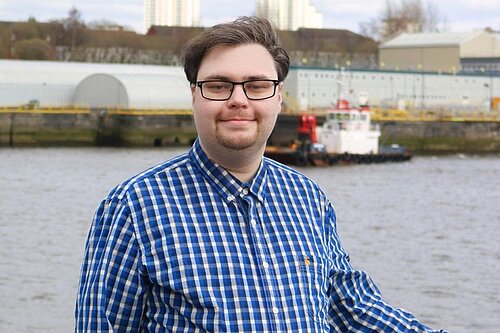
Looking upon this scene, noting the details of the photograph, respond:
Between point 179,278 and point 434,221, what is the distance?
2389cm

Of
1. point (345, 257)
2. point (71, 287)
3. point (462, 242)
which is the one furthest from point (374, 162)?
point (345, 257)

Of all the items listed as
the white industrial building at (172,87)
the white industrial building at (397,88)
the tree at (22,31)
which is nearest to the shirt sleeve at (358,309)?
the white industrial building at (172,87)

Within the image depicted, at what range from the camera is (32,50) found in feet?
271

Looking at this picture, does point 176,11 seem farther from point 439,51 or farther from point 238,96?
point 238,96

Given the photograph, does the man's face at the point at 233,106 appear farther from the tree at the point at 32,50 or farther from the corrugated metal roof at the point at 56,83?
the tree at the point at 32,50

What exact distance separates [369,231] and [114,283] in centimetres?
2103

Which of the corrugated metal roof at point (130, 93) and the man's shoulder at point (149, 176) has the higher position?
the man's shoulder at point (149, 176)

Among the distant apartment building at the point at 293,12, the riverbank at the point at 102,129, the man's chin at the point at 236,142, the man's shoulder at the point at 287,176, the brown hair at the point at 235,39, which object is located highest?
the distant apartment building at the point at 293,12

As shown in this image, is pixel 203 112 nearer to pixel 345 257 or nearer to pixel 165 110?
pixel 345 257

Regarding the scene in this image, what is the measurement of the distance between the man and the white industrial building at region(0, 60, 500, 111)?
163 feet

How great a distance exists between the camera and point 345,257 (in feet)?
8.97

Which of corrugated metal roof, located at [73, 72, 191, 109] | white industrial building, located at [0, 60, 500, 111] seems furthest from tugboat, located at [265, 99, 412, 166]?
corrugated metal roof, located at [73, 72, 191, 109]

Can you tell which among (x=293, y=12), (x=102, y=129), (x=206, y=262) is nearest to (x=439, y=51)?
(x=102, y=129)

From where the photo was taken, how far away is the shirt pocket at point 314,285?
2539 millimetres
